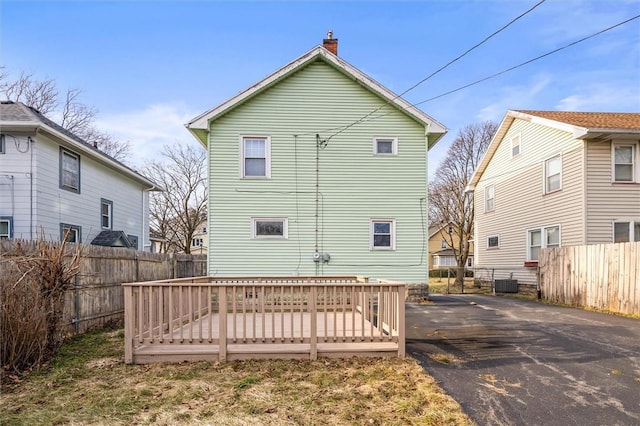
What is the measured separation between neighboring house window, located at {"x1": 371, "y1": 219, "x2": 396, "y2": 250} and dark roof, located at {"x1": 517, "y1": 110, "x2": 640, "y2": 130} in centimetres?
720

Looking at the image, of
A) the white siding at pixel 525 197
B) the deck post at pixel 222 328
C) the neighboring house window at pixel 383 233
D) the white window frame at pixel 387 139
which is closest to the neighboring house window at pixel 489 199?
the white siding at pixel 525 197

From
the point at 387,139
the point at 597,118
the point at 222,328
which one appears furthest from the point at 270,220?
the point at 597,118

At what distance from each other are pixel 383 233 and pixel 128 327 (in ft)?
28.0

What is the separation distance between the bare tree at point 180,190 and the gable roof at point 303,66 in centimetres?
1771

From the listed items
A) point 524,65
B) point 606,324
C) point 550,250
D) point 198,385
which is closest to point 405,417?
point 198,385

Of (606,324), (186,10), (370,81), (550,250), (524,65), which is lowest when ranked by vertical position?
(606,324)

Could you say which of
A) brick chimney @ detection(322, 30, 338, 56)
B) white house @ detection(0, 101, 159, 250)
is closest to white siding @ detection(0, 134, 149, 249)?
white house @ detection(0, 101, 159, 250)

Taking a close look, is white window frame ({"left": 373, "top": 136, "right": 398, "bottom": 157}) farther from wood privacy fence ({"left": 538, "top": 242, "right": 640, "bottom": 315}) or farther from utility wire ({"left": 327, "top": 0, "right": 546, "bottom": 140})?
wood privacy fence ({"left": 538, "top": 242, "right": 640, "bottom": 315})

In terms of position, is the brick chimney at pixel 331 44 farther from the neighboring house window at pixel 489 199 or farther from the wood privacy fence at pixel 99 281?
the neighboring house window at pixel 489 199

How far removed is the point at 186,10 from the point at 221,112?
303cm

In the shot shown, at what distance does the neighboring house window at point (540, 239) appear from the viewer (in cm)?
1395

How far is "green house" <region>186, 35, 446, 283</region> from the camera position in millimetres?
11852

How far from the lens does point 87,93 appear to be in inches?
974

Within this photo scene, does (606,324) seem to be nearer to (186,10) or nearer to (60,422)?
(60,422)
